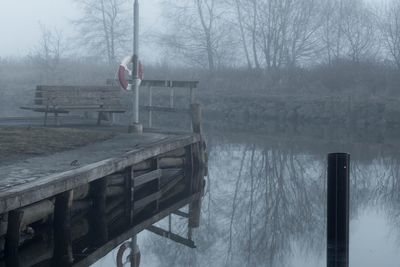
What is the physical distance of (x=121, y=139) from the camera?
14.4m

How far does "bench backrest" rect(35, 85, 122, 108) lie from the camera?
17.2 meters

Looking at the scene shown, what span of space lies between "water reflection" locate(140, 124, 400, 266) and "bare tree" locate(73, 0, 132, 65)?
1128 inches

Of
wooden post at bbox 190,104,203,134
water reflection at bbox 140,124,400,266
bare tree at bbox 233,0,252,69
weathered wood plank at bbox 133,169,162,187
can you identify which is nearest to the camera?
water reflection at bbox 140,124,400,266

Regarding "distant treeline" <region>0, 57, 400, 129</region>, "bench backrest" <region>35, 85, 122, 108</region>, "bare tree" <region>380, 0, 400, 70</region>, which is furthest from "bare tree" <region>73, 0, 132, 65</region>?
"bench backrest" <region>35, 85, 122, 108</region>

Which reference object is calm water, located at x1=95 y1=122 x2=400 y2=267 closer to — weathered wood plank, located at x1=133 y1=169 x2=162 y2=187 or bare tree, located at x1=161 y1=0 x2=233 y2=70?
weathered wood plank, located at x1=133 y1=169 x2=162 y2=187

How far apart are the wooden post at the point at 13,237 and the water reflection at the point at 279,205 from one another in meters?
1.78

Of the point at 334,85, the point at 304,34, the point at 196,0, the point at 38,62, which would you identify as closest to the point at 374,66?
the point at 334,85

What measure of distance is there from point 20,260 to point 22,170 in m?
1.53

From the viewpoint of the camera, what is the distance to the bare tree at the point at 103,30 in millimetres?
50688

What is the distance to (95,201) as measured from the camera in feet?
36.6

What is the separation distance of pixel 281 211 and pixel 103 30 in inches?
1549

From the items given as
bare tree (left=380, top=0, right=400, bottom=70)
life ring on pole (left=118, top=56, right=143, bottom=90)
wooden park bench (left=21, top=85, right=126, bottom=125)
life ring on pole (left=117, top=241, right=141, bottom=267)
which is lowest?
life ring on pole (left=117, top=241, right=141, bottom=267)

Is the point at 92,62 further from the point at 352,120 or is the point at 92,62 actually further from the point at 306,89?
the point at 352,120

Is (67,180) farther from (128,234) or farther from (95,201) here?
(95,201)
